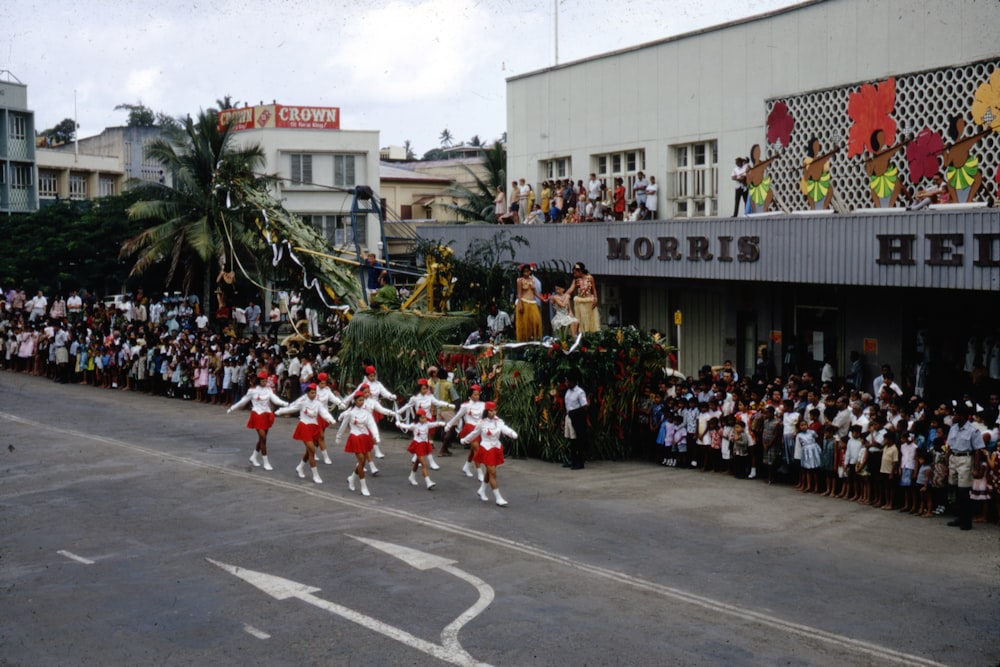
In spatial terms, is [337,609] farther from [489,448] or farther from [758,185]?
[758,185]

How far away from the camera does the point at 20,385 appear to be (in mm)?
33188

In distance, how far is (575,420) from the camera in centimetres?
1998

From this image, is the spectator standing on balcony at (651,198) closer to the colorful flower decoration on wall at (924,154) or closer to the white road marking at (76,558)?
the colorful flower decoration on wall at (924,154)

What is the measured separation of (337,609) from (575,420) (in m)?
8.81

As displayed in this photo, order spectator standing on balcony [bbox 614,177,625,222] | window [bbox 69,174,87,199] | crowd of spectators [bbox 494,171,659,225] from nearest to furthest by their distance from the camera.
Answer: spectator standing on balcony [bbox 614,177,625,222] < crowd of spectators [bbox 494,171,659,225] < window [bbox 69,174,87,199]

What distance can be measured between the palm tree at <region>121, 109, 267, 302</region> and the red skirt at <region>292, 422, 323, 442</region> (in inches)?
697

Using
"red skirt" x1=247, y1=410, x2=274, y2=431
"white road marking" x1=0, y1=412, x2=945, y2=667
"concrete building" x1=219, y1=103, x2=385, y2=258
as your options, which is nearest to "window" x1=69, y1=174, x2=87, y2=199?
"concrete building" x1=219, y1=103, x2=385, y2=258

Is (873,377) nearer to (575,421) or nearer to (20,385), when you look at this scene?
(575,421)

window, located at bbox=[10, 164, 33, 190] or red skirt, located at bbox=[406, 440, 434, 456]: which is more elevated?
window, located at bbox=[10, 164, 33, 190]

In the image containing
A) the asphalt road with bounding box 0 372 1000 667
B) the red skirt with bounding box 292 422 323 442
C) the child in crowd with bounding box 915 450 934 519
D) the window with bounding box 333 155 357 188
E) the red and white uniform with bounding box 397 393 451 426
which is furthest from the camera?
the window with bounding box 333 155 357 188

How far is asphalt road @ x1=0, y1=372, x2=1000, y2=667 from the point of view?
10711mm

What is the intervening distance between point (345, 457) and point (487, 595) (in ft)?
30.8

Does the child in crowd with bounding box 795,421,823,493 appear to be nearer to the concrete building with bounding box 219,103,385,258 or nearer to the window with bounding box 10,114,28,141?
the concrete building with bounding box 219,103,385,258

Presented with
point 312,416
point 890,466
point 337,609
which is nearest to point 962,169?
point 890,466
